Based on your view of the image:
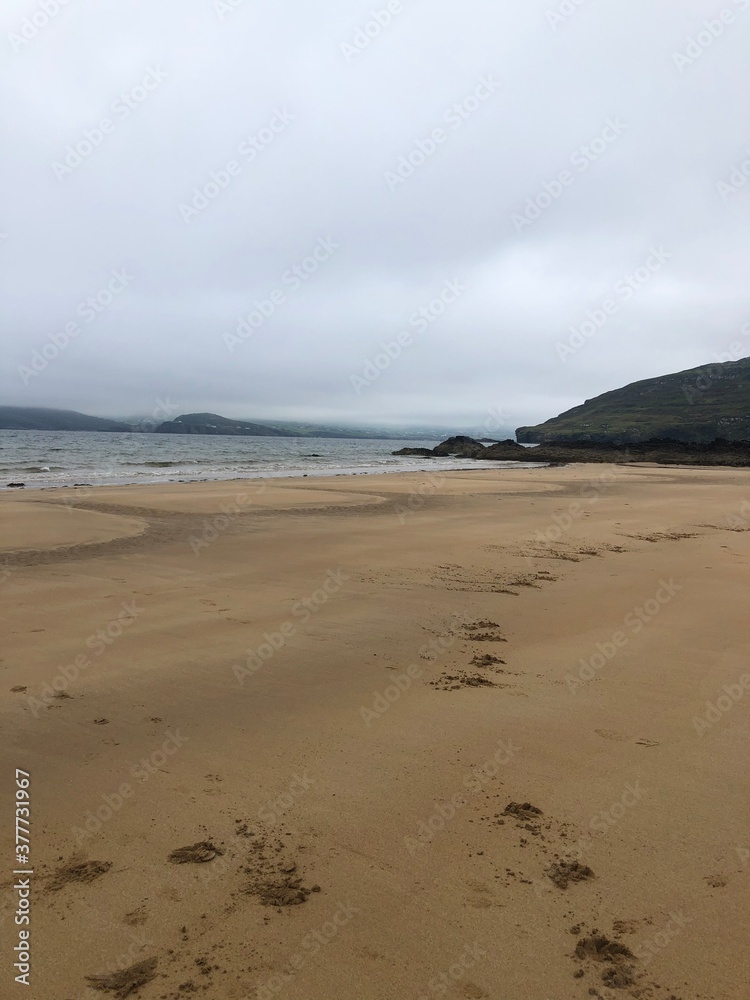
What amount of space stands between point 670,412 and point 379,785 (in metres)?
123

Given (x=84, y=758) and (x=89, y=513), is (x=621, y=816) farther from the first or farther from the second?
(x=89, y=513)

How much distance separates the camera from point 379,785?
3.77 m

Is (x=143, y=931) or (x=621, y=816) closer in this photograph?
(x=143, y=931)

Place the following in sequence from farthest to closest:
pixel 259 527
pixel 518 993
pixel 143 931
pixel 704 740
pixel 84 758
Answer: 1. pixel 259 527
2. pixel 704 740
3. pixel 84 758
4. pixel 143 931
5. pixel 518 993

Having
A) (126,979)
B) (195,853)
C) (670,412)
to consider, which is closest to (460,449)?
(670,412)

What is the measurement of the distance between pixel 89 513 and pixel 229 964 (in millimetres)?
15572

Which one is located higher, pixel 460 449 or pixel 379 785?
pixel 460 449

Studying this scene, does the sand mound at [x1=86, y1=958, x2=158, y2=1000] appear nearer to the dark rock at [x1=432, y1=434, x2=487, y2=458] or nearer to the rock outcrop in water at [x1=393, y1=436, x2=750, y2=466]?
the rock outcrop in water at [x1=393, y1=436, x2=750, y2=466]

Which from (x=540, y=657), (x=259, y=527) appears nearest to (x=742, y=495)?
(x=259, y=527)

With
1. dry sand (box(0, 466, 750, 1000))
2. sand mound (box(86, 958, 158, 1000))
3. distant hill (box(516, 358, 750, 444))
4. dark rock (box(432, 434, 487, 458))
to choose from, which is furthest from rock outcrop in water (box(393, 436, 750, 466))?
sand mound (box(86, 958, 158, 1000))

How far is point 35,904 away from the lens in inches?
110

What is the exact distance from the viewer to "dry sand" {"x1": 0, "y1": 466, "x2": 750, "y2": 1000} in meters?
2.54

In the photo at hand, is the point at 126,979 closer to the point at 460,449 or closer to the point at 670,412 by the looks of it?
the point at 460,449

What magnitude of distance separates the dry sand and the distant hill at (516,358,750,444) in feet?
275
